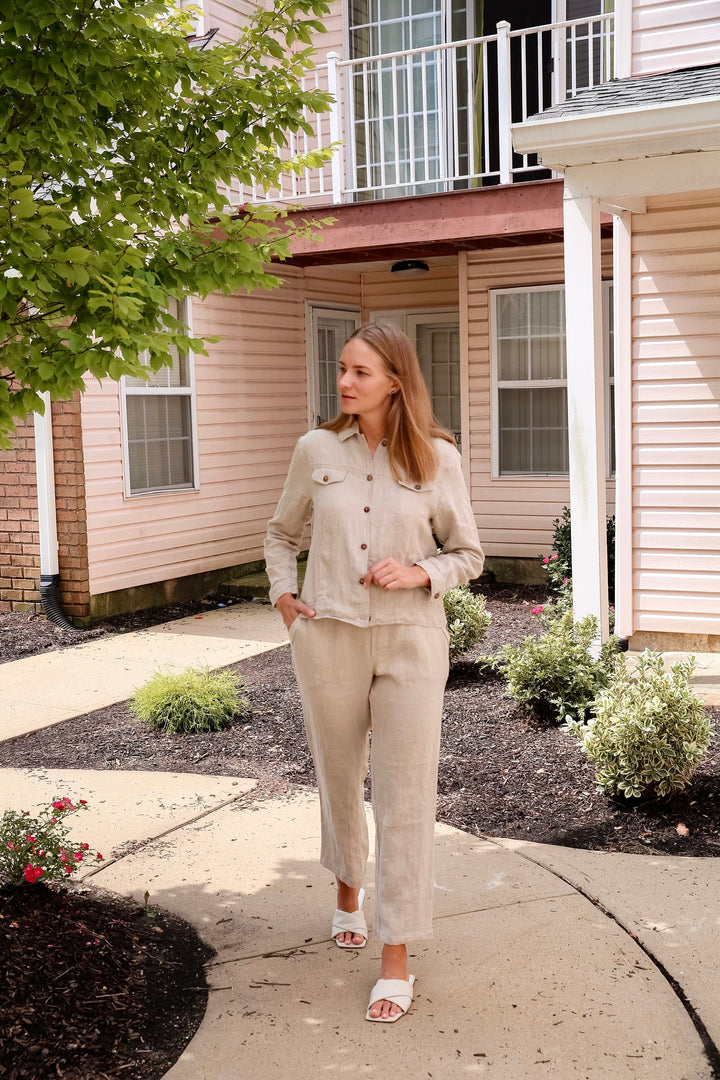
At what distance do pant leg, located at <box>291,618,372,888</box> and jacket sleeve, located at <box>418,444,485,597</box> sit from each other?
0.30 m

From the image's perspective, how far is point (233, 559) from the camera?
10750 mm

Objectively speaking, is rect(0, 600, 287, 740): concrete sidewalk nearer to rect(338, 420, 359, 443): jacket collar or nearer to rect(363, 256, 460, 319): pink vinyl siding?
rect(338, 420, 359, 443): jacket collar

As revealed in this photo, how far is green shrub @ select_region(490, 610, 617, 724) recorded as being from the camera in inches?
217

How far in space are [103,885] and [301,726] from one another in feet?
6.80

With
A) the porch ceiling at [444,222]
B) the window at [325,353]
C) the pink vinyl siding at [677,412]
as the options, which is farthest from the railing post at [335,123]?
the pink vinyl siding at [677,412]

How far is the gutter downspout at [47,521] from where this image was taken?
8516mm

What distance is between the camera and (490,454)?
34.6 feet

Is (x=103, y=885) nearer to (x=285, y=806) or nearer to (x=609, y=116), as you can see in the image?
(x=285, y=806)

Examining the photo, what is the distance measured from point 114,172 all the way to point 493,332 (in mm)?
7425

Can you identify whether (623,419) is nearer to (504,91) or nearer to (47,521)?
(504,91)

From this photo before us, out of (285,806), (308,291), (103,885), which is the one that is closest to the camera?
(103,885)

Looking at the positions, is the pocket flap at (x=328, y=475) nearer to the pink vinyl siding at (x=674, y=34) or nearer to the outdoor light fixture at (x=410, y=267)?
the pink vinyl siding at (x=674, y=34)

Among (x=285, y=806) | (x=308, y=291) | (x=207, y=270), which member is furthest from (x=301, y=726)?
(x=308, y=291)

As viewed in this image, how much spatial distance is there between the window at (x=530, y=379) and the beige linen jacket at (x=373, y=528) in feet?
24.4
